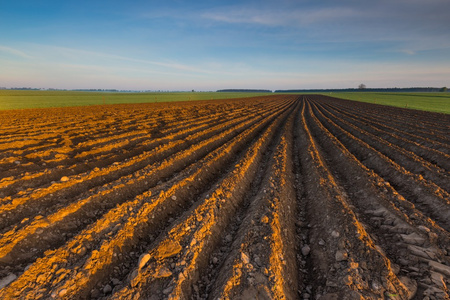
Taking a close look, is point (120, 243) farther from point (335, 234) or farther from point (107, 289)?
point (335, 234)

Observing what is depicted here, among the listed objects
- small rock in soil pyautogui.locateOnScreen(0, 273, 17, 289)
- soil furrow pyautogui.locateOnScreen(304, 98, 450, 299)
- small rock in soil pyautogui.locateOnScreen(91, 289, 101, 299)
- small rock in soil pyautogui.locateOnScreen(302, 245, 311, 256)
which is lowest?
small rock in soil pyautogui.locateOnScreen(302, 245, 311, 256)

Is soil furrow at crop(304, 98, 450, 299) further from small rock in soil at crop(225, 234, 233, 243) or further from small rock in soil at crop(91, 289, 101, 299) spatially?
small rock in soil at crop(91, 289, 101, 299)

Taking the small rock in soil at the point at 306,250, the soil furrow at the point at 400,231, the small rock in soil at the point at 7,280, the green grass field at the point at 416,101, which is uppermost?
the green grass field at the point at 416,101

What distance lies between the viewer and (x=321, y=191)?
5.71 metres

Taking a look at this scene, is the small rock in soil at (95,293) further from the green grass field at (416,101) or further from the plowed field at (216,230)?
the green grass field at (416,101)

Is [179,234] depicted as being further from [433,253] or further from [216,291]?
[433,253]

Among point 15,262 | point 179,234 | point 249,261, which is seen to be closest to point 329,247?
point 249,261

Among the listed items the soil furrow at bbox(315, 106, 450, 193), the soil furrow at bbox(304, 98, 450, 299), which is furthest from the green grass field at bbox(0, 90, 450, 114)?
the soil furrow at bbox(304, 98, 450, 299)

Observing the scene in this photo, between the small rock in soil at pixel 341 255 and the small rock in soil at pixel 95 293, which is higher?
the small rock in soil at pixel 341 255

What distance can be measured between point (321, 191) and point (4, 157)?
35.6ft

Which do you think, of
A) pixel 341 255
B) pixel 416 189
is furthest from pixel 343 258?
pixel 416 189

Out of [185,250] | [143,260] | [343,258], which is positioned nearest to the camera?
[143,260]

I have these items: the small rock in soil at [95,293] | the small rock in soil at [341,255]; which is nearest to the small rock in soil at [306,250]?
the small rock in soil at [341,255]

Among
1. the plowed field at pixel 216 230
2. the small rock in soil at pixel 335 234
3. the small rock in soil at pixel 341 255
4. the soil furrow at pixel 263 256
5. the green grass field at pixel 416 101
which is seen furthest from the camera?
the green grass field at pixel 416 101
